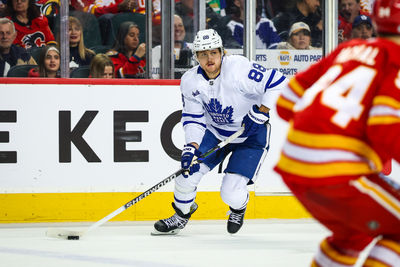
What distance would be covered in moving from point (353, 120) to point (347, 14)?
4.09 meters

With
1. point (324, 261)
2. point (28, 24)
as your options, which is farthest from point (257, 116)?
point (324, 261)

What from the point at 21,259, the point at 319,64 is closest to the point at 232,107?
the point at 21,259

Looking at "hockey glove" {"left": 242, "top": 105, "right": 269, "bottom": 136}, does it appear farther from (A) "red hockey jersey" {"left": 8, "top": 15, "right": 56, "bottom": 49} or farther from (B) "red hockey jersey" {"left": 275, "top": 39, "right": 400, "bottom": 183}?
(B) "red hockey jersey" {"left": 275, "top": 39, "right": 400, "bottom": 183}

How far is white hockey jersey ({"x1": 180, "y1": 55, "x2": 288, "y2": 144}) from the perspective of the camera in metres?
4.22

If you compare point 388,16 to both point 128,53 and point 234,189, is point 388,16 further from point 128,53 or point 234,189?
point 128,53

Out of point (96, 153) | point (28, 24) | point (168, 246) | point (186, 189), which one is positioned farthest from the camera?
point (28, 24)

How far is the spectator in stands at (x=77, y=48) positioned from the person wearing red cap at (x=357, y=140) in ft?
11.6

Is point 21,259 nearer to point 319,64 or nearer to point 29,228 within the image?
point 29,228

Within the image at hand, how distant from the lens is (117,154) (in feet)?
15.8

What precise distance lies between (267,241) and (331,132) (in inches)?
94.6

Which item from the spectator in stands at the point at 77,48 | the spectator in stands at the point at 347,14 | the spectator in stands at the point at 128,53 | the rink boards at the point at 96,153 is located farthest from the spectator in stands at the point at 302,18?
the spectator in stands at the point at 77,48

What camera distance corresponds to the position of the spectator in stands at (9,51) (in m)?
5.00

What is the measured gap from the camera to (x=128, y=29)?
214 inches

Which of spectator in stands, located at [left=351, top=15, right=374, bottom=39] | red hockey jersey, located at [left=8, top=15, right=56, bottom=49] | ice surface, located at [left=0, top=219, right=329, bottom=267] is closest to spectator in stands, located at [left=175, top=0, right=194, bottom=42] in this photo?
red hockey jersey, located at [left=8, top=15, right=56, bottom=49]
